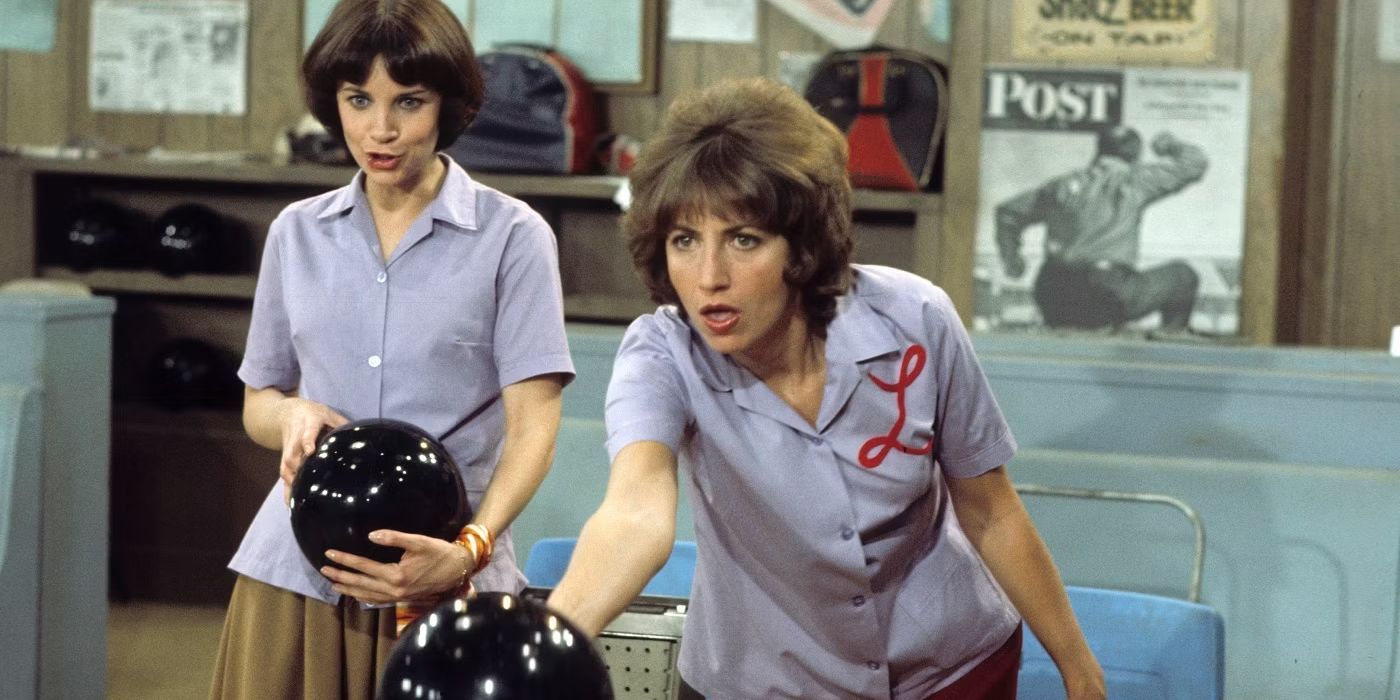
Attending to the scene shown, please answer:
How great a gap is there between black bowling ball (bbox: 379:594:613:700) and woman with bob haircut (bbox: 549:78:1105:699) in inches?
10.4

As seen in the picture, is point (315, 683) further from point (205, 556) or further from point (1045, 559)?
point (205, 556)

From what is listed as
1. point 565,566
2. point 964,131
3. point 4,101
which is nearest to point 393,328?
point 565,566

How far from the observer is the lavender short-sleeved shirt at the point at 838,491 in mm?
1635

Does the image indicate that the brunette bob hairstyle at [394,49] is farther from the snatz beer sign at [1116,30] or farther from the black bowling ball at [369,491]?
the snatz beer sign at [1116,30]

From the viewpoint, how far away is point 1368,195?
521 centimetres

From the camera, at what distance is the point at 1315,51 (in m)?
5.30

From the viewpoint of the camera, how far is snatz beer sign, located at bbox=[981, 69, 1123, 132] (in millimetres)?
5242

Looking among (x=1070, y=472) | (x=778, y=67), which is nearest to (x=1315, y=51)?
(x=778, y=67)

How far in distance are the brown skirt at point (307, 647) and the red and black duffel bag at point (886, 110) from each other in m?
3.44

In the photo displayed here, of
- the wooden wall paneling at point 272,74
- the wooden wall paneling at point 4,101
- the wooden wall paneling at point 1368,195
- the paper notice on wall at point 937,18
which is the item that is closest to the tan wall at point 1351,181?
the wooden wall paneling at point 1368,195

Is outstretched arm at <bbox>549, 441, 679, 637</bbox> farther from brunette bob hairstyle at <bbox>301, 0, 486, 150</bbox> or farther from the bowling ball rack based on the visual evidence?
the bowling ball rack

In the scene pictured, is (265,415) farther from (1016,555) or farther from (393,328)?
(1016,555)

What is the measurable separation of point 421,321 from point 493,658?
2.69 feet

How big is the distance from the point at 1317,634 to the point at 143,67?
180 inches
